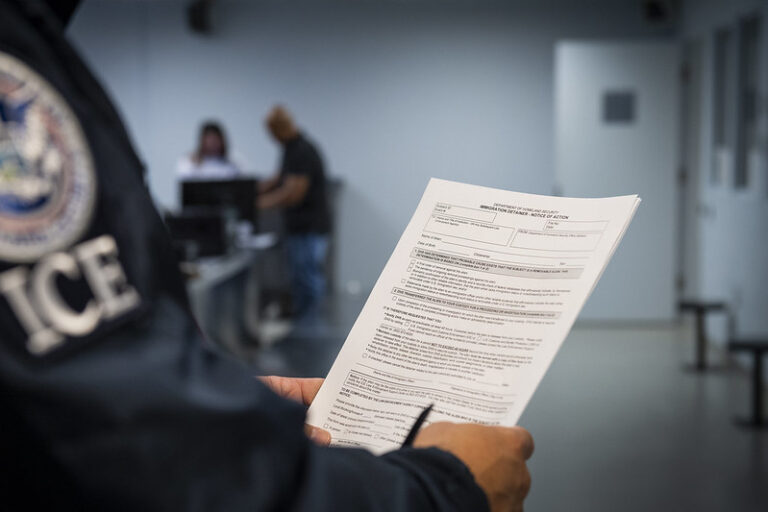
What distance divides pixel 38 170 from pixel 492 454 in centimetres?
37

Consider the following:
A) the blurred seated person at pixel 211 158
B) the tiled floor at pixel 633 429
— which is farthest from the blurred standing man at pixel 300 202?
the tiled floor at pixel 633 429

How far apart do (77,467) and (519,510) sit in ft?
1.10

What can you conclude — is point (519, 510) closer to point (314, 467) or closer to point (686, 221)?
point (314, 467)

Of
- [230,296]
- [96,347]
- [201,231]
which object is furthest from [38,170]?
[230,296]

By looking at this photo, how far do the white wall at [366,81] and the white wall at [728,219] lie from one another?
160 cm

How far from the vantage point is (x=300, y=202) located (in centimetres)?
602

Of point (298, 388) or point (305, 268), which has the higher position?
point (298, 388)

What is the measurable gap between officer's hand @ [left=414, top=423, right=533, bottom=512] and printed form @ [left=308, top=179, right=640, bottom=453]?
4cm

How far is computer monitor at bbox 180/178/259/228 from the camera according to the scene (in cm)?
497

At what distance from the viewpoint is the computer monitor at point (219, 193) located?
4.97 meters

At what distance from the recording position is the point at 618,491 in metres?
3.21

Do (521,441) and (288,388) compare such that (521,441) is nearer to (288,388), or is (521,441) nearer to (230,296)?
(288,388)

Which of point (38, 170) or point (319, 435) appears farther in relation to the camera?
point (319, 435)

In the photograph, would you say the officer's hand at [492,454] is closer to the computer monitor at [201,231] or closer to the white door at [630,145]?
the computer monitor at [201,231]
